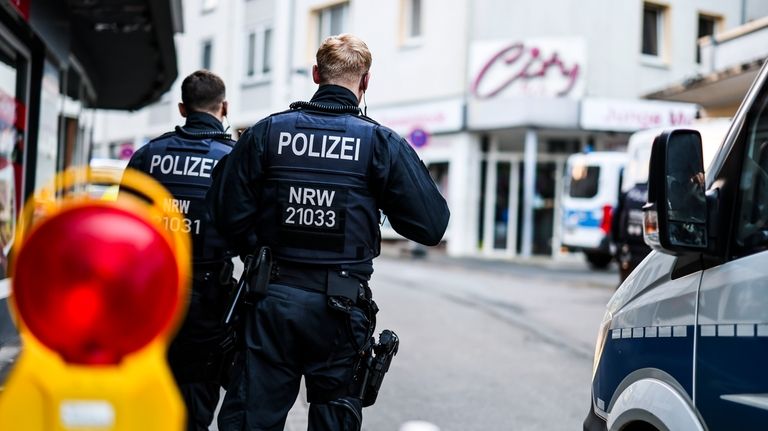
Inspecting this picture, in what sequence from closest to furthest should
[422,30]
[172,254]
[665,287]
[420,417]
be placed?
[172,254] → [665,287] → [420,417] → [422,30]

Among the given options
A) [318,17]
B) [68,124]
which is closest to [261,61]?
[318,17]

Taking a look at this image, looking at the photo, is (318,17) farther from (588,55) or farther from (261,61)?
(588,55)

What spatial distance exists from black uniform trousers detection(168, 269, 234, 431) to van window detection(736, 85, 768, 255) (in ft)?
8.07

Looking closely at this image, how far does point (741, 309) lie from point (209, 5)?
3742cm

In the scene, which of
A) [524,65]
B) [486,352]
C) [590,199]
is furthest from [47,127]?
[524,65]

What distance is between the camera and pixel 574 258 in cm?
2672

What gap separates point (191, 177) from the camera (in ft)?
15.3

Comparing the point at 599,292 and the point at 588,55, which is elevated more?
the point at 588,55

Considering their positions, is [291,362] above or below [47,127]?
below

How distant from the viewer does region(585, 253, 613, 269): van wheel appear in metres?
22.6

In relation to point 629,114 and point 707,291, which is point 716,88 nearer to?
point 629,114

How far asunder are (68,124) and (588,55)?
15.2 metres

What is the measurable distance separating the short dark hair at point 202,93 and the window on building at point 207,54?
34176 millimetres

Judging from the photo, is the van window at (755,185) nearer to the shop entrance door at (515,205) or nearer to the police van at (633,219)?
the police van at (633,219)
